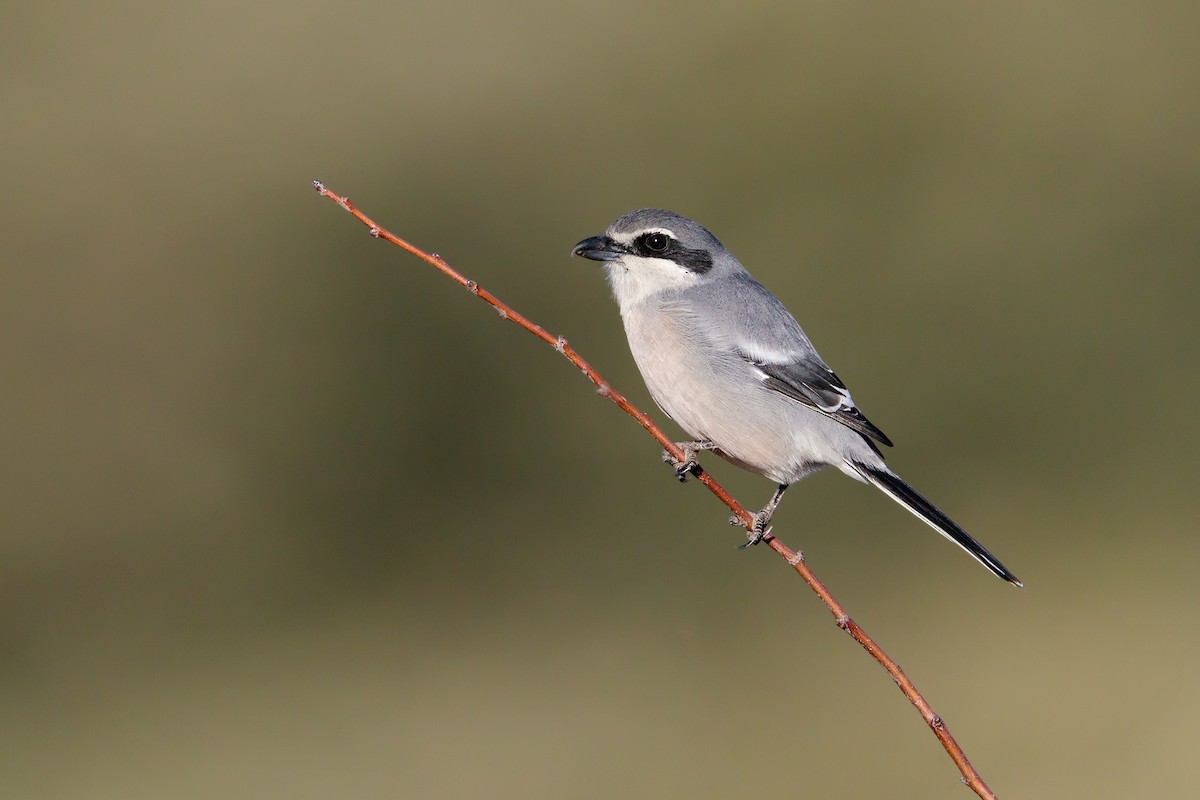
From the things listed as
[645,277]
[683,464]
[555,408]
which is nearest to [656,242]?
[645,277]

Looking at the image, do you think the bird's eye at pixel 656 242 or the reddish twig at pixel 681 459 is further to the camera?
the bird's eye at pixel 656 242

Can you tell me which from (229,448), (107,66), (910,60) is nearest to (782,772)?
(229,448)

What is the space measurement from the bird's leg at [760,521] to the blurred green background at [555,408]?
3.36 m

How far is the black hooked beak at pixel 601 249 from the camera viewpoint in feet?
11.7

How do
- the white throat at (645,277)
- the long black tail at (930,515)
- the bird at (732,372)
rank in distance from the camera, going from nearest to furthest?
the long black tail at (930,515) → the bird at (732,372) → the white throat at (645,277)

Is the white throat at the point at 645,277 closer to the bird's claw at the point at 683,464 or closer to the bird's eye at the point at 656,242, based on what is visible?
the bird's eye at the point at 656,242

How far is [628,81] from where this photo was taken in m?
9.36

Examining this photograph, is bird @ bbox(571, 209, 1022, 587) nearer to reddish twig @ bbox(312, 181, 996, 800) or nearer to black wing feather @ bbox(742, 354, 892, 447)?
black wing feather @ bbox(742, 354, 892, 447)

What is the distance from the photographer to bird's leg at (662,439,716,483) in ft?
9.78

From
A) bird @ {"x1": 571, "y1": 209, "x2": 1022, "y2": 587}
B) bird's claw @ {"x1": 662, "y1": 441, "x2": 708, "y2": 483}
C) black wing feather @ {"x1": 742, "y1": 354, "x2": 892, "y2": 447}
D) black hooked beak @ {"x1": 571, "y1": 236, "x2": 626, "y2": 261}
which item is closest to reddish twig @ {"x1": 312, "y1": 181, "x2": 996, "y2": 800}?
bird's claw @ {"x1": 662, "y1": 441, "x2": 708, "y2": 483}

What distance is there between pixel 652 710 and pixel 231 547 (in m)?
3.39

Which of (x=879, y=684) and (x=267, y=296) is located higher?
(x=267, y=296)

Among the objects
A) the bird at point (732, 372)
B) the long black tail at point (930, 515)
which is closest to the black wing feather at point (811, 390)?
the bird at point (732, 372)

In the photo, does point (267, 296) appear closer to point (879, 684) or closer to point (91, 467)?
point (91, 467)
